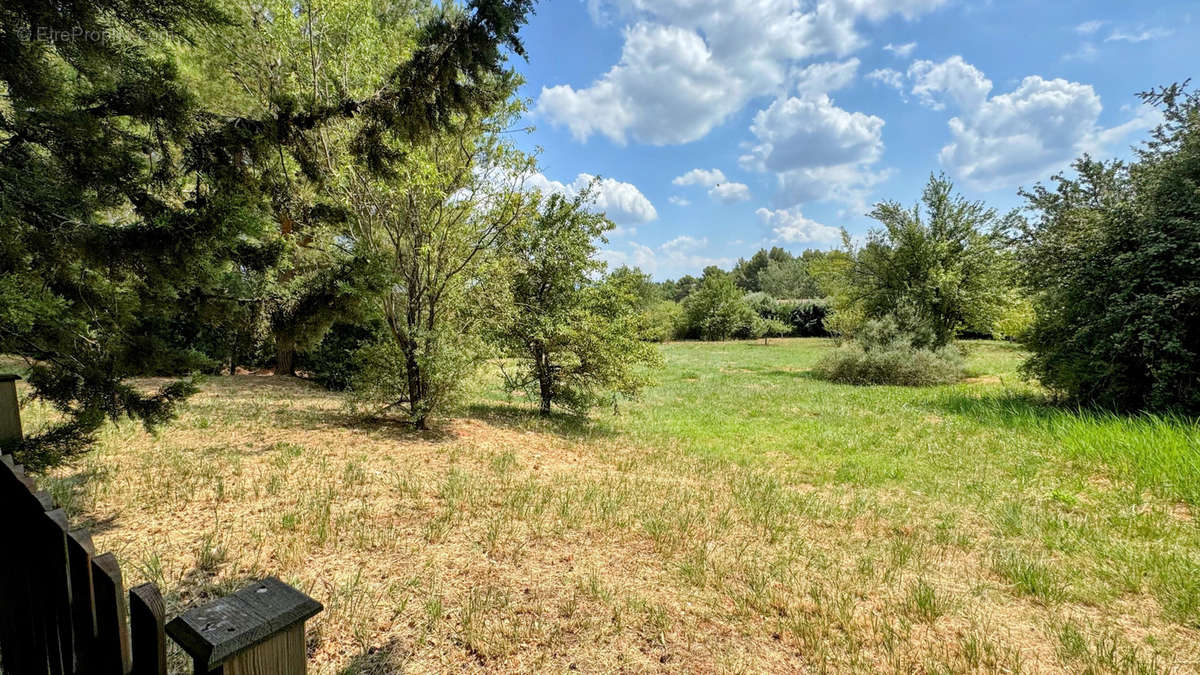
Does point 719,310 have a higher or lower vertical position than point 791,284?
lower

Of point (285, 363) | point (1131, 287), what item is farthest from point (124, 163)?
A: point (1131, 287)

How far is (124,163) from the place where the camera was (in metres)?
3.34

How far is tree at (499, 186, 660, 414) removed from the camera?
8.28 m

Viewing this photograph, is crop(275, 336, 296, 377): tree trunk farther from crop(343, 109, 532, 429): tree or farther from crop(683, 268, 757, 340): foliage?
crop(683, 268, 757, 340): foliage

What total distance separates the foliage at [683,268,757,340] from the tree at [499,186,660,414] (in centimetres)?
2906

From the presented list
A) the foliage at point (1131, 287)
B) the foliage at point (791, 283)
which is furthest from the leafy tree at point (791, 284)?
the foliage at point (1131, 287)

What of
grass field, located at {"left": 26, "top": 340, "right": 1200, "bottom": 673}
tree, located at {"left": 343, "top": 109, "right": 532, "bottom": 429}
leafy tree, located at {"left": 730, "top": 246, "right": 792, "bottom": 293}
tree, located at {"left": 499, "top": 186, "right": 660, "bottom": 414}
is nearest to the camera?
grass field, located at {"left": 26, "top": 340, "right": 1200, "bottom": 673}

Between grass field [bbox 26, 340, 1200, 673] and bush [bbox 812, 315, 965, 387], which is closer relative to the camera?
grass field [bbox 26, 340, 1200, 673]

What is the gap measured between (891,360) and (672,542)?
14094 mm

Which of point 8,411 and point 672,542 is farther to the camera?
point 672,542

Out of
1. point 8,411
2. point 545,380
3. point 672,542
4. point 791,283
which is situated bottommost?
point 672,542

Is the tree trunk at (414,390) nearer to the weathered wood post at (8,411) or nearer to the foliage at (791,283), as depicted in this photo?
the weathered wood post at (8,411)

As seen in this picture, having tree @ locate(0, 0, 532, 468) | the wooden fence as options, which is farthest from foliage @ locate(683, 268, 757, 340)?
the wooden fence

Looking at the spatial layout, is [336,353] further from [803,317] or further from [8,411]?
[803,317]
